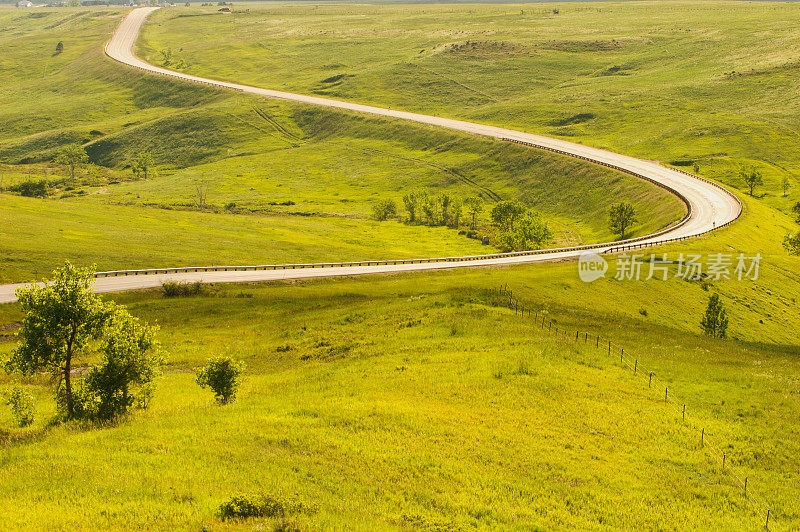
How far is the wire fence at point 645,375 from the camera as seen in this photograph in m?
28.0

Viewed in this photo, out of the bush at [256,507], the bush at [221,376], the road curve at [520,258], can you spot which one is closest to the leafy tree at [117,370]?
the bush at [221,376]

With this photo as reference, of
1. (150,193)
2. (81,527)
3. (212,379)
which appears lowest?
(150,193)

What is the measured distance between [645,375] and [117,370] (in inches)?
1389

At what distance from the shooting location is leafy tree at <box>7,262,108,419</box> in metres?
33.6

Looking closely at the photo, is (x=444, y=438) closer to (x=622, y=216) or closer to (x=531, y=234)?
(x=531, y=234)

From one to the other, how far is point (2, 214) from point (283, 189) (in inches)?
Answer: 3417

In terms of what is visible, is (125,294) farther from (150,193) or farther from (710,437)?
(150,193)

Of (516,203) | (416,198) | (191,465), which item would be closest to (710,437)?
(191,465)

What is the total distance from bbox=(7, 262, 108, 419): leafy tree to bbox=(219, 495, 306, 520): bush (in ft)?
55.6

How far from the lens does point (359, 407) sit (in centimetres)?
3550

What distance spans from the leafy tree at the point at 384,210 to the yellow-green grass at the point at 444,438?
10362 centimetres

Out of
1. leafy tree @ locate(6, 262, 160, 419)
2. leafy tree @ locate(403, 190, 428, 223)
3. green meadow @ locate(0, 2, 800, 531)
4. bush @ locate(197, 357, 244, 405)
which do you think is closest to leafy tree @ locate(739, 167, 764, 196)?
green meadow @ locate(0, 2, 800, 531)

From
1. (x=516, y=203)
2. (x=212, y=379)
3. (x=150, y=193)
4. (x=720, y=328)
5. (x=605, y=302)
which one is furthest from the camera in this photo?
(x=150, y=193)

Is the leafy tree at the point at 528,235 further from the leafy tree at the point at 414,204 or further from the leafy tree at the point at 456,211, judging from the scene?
the leafy tree at the point at 414,204
